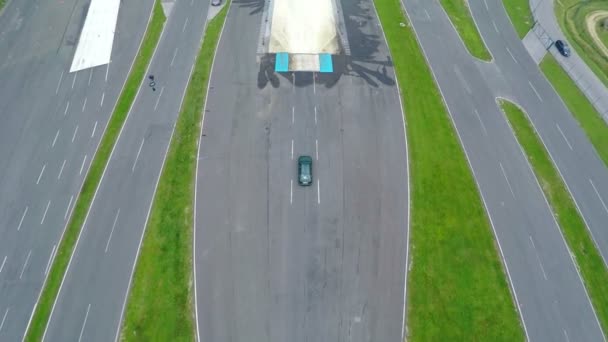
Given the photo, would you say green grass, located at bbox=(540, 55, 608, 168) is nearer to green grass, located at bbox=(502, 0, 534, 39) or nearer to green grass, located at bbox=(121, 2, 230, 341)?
green grass, located at bbox=(502, 0, 534, 39)

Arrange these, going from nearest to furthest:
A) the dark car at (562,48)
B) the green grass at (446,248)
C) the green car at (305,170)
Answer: the green grass at (446,248), the green car at (305,170), the dark car at (562,48)

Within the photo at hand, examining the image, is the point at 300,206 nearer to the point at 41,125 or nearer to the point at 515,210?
the point at 515,210

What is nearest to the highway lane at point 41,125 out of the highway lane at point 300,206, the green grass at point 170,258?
the green grass at point 170,258

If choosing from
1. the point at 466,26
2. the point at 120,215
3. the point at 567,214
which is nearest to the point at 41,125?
the point at 120,215

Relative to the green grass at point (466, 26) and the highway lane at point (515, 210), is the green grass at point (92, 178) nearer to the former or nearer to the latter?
the highway lane at point (515, 210)

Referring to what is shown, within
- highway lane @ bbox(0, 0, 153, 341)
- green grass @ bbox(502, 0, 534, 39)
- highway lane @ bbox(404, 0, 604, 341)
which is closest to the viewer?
highway lane @ bbox(404, 0, 604, 341)

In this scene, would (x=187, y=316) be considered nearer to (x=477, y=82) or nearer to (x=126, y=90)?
(x=126, y=90)

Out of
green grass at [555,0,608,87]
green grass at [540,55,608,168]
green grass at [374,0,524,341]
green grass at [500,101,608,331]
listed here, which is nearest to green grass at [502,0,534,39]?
green grass at [555,0,608,87]
